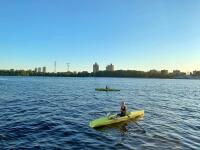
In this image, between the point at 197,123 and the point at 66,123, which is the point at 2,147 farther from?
the point at 197,123

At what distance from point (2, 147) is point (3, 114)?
18.2 meters

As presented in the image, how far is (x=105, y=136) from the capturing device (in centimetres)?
3166

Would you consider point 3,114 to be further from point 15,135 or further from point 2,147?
point 2,147

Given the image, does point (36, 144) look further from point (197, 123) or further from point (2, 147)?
point (197, 123)

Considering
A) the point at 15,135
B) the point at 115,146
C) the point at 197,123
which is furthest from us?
the point at 197,123

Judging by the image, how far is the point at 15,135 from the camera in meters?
30.2

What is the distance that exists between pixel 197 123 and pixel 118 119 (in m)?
11.6

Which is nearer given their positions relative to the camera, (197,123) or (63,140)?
(63,140)

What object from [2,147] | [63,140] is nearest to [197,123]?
[63,140]

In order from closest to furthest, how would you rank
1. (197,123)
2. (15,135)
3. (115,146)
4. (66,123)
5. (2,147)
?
(2,147) → (115,146) → (15,135) → (66,123) → (197,123)

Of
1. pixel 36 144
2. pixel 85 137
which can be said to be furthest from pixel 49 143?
pixel 85 137

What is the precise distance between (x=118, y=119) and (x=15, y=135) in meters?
13.9

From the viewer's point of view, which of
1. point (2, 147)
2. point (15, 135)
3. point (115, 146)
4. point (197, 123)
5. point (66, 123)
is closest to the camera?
point (2, 147)

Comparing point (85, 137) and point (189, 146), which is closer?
point (189, 146)
